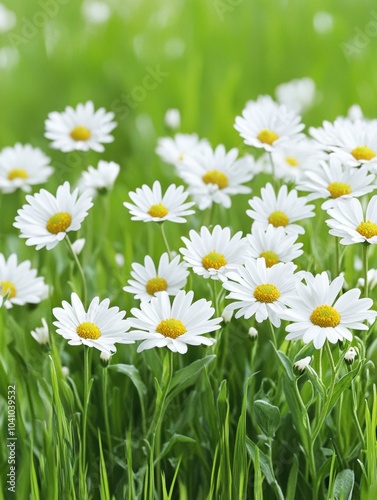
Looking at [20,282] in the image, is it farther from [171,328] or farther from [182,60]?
[182,60]

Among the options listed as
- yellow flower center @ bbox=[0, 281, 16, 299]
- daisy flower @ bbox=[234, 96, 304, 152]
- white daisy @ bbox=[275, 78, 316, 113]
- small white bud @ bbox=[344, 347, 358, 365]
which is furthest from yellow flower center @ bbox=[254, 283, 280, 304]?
white daisy @ bbox=[275, 78, 316, 113]

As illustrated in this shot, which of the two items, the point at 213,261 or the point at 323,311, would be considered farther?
the point at 213,261

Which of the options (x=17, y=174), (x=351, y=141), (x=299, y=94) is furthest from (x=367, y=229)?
(x=299, y=94)

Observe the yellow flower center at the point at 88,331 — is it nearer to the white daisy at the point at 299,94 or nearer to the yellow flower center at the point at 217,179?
the yellow flower center at the point at 217,179

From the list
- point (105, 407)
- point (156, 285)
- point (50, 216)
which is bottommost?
point (105, 407)

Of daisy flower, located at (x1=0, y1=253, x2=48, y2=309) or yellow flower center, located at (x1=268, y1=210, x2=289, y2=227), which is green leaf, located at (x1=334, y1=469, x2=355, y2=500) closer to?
yellow flower center, located at (x1=268, y1=210, x2=289, y2=227)

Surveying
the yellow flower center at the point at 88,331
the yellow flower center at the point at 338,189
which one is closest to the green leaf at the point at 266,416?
the yellow flower center at the point at 88,331
